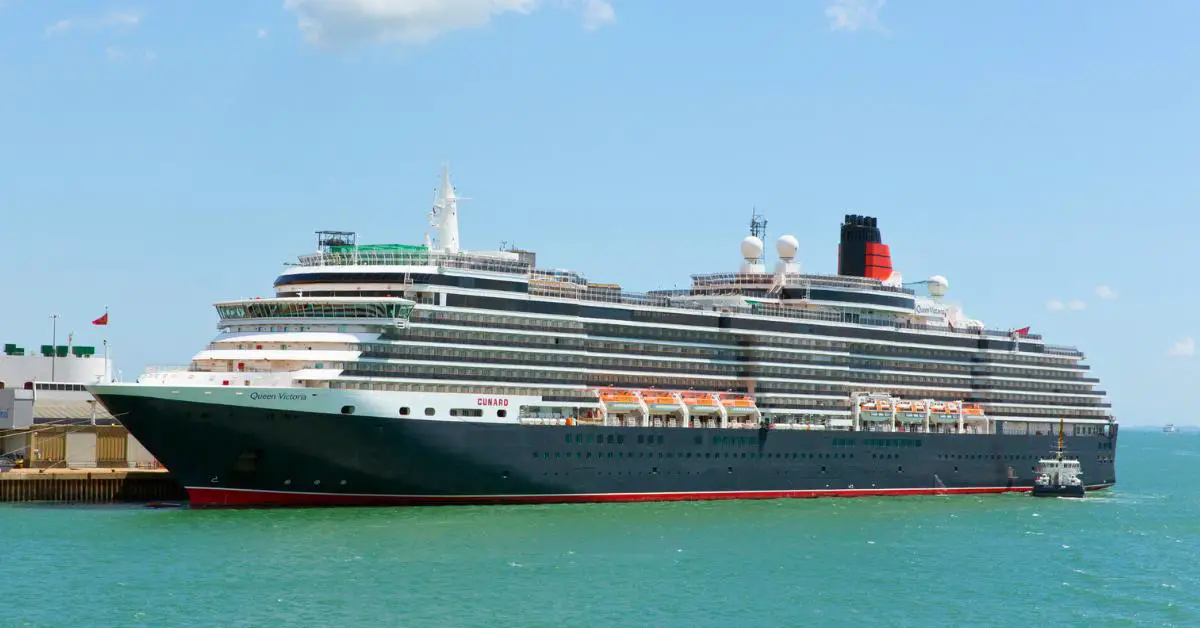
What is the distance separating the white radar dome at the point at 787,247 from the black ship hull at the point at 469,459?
33.1 feet

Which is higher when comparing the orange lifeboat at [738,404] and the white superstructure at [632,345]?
the white superstructure at [632,345]

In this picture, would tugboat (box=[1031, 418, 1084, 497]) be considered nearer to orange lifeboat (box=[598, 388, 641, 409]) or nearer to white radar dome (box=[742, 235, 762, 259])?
white radar dome (box=[742, 235, 762, 259])

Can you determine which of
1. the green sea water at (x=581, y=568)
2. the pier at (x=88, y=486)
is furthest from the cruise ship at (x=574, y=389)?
the pier at (x=88, y=486)

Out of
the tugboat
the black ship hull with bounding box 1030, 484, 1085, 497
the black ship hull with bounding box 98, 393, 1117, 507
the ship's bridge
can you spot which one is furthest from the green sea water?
the tugboat

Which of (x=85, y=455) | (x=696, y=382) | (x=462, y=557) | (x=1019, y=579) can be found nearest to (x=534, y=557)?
(x=462, y=557)

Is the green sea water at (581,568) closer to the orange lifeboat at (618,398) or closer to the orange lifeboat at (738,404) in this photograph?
the orange lifeboat at (618,398)

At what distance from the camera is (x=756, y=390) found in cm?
6912

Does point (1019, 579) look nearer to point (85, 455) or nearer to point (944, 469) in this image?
point (944, 469)

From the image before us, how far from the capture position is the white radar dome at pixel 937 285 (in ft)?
271

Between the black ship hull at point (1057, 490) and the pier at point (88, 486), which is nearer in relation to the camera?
the pier at point (88, 486)

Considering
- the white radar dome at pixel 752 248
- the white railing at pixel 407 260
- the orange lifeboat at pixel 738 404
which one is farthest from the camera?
the white radar dome at pixel 752 248

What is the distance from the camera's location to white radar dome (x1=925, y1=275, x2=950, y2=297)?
8262 cm

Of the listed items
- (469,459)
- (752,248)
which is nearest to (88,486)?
(469,459)

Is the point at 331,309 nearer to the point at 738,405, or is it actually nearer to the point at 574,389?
the point at 574,389
